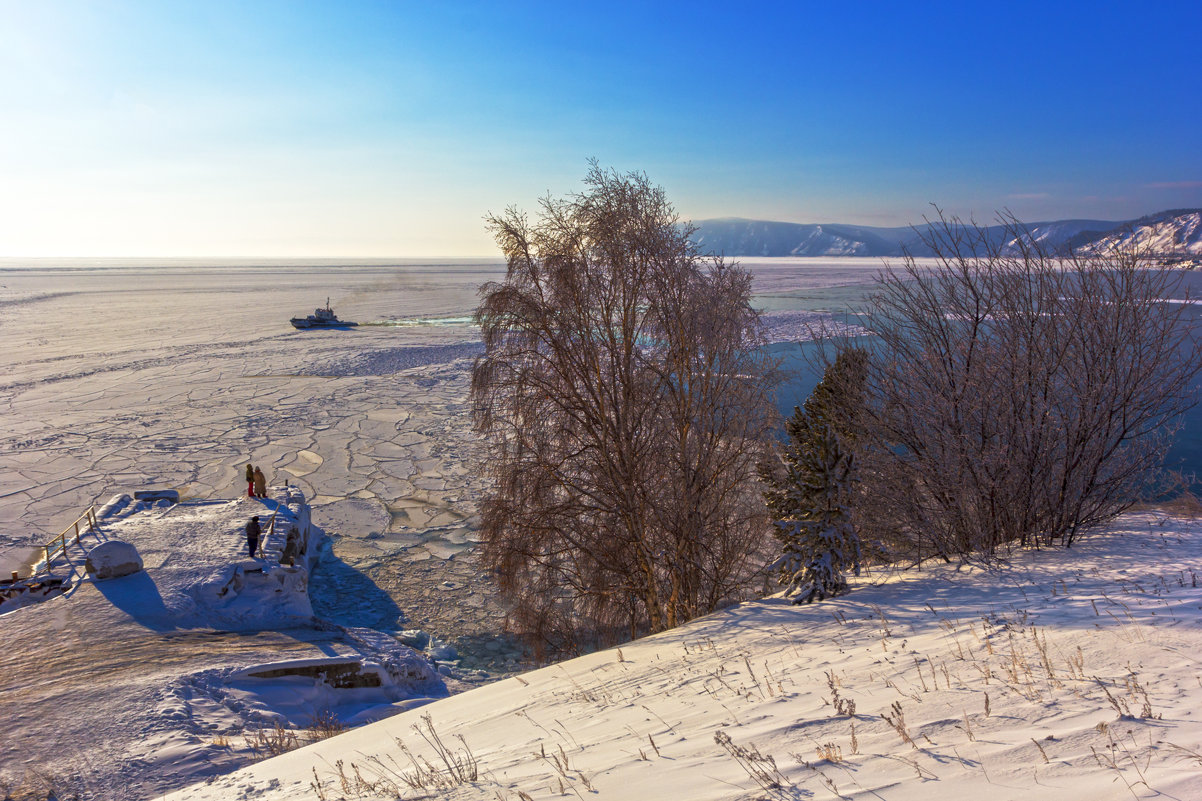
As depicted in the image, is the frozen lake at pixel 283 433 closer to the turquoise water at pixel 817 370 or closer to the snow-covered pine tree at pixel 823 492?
the snow-covered pine tree at pixel 823 492

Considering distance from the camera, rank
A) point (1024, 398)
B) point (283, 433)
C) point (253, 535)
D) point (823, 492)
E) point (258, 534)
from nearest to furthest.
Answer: point (1024, 398) → point (823, 492) → point (253, 535) → point (258, 534) → point (283, 433)

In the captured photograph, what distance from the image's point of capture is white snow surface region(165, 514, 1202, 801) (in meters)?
3.56

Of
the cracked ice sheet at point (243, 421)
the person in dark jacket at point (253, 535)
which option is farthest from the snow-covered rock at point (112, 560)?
the cracked ice sheet at point (243, 421)

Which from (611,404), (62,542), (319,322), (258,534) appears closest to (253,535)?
(258,534)

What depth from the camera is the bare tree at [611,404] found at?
1186 centimetres

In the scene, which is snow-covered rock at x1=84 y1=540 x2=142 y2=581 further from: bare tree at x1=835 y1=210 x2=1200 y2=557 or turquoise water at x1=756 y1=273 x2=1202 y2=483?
bare tree at x1=835 y1=210 x2=1200 y2=557

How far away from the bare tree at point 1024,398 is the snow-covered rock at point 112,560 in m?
14.5

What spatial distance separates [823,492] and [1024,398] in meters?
3.09

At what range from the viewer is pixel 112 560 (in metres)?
12.9

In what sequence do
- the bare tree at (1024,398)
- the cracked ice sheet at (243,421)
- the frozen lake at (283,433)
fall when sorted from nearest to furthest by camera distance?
the bare tree at (1024,398) < the frozen lake at (283,433) < the cracked ice sheet at (243,421)

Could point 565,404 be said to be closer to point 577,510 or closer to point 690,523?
point 577,510

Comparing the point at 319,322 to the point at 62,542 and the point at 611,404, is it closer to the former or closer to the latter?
the point at 62,542

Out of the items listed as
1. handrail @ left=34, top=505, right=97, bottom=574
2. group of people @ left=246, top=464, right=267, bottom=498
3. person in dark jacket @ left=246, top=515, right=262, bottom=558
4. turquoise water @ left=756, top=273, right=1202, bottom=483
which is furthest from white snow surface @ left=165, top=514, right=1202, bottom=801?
group of people @ left=246, top=464, right=267, bottom=498

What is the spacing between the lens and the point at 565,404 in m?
12.2
